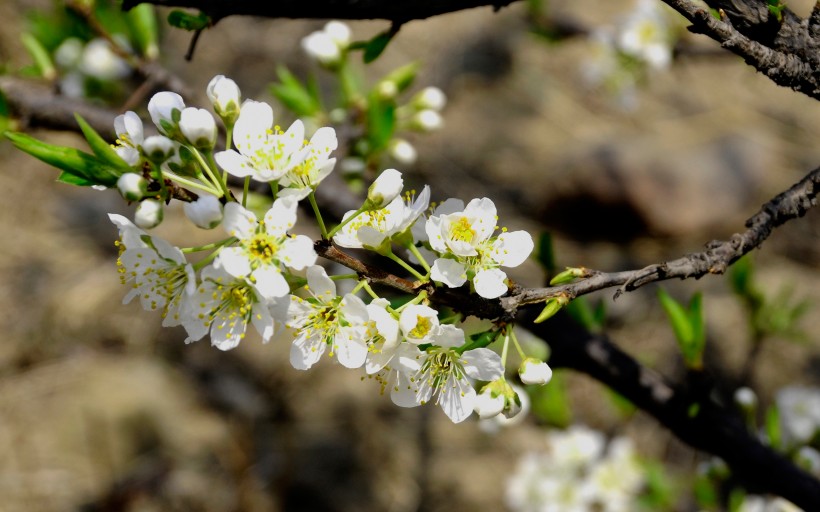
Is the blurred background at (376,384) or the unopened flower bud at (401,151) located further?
the blurred background at (376,384)

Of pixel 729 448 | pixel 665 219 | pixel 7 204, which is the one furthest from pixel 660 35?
pixel 7 204

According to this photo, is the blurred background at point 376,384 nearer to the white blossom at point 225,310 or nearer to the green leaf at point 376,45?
the green leaf at point 376,45

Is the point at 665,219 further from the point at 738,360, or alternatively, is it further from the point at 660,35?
the point at 660,35

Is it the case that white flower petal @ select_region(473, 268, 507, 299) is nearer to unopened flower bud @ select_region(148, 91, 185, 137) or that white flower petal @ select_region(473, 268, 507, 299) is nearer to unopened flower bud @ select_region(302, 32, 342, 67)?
unopened flower bud @ select_region(148, 91, 185, 137)

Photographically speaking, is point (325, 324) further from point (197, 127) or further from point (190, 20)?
point (190, 20)

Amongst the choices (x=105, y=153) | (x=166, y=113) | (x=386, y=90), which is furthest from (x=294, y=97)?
(x=105, y=153)

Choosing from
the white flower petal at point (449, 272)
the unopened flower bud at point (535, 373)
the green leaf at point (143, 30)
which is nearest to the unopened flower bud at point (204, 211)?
the white flower petal at point (449, 272)

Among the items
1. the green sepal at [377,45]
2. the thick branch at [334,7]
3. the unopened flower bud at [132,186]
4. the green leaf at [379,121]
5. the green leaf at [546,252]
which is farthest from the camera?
the green leaf at [379,121]
